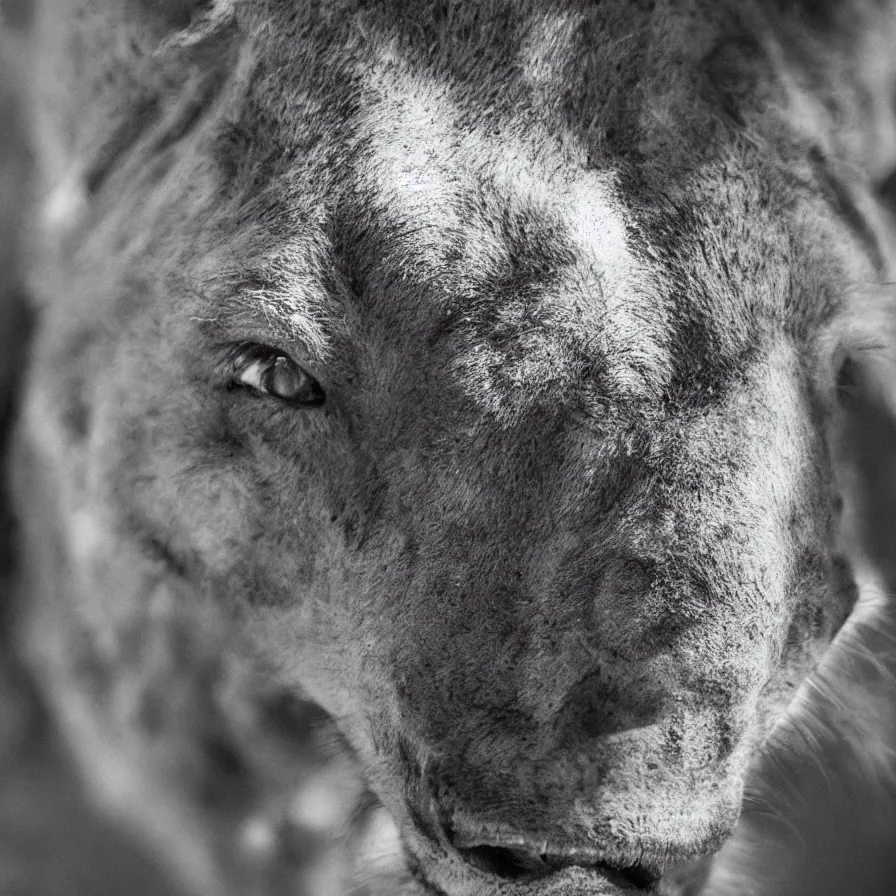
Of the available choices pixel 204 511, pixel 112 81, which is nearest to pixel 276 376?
pixel 204 511

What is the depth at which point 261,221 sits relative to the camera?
602 millimetres

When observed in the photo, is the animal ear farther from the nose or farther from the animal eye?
the nose

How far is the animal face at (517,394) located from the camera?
21.1 inches

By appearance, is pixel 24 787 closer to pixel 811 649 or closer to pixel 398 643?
pixel 398 643

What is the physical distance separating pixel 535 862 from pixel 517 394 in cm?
24

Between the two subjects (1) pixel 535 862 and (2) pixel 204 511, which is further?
(2) pixel 204 511

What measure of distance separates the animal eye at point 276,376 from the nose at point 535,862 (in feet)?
0.85

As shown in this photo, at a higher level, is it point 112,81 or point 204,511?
point 112,81

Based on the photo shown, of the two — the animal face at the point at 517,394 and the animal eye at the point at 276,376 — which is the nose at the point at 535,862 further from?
the animal eye at the point at 276,376

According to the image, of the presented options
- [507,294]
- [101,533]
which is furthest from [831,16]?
[101,533]

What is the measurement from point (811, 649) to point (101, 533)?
497 mm

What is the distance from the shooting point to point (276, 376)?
2.08 ft

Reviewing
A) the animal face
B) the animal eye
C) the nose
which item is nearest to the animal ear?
the animal face

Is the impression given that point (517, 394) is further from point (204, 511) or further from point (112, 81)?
point (112, 81)
